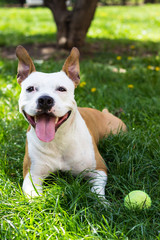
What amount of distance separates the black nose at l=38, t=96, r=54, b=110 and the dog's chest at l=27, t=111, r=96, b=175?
0.32m

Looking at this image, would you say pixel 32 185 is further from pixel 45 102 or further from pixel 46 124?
pixel 45 102

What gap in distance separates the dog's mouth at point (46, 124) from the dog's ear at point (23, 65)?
1.53 feet

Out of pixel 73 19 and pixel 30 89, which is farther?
pixel 73 19

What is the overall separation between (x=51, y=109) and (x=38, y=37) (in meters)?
6.44

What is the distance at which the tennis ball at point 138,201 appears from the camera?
2.15 metres

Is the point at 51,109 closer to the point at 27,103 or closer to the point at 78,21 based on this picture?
the point at 27,103

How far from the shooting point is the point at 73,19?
20.0 ft

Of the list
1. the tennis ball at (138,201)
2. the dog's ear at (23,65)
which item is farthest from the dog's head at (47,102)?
the tennis ball at (138,201)

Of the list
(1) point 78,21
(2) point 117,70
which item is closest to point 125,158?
(2) point 117,70

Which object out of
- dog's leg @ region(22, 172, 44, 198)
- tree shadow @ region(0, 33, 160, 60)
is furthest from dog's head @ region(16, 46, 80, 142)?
tree shadow @ region(0, 33, 160, 60)

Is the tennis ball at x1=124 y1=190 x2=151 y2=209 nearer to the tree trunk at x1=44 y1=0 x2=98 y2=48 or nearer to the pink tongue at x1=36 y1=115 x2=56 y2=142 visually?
the pink tongue at x1=36 y1=115 x2=56 y2=142

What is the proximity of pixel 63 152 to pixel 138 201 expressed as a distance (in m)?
0.72

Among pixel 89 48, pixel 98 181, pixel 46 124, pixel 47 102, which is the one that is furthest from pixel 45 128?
pixel 89 48

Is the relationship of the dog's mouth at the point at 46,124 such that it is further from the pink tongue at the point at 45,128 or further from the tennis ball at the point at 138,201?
the tennis ball at the point at 138,201
